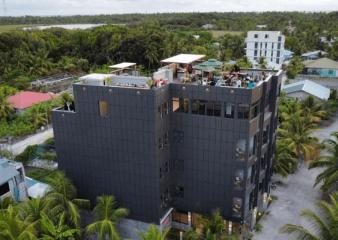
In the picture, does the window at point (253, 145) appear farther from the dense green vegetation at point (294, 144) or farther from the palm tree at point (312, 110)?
the palm tree at point (312, 110)

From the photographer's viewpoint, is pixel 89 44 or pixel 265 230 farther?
pixel 89 44

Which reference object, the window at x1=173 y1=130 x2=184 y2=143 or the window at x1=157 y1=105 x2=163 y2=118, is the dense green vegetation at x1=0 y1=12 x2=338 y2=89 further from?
the window at x1=157 y1=105 x2=163 y2=118

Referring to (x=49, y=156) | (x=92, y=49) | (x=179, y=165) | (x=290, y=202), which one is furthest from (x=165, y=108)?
(x=92, y=49)

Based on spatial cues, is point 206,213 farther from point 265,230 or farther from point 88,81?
point 88,81

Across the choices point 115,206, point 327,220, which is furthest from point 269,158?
point 115,206

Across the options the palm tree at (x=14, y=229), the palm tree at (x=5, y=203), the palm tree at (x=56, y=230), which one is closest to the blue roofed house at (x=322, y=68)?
the palm tree at (x=56, y=230)

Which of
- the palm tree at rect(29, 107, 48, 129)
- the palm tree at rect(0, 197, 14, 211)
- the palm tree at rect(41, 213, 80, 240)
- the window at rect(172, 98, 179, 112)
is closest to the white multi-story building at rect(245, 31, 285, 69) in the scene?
the palm tree at rect(29, 107, 48, 129)
